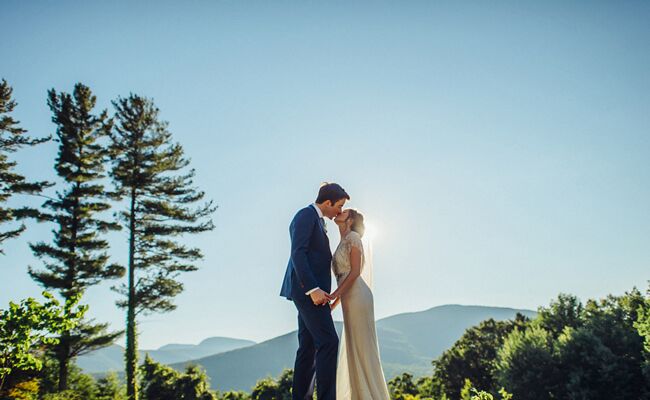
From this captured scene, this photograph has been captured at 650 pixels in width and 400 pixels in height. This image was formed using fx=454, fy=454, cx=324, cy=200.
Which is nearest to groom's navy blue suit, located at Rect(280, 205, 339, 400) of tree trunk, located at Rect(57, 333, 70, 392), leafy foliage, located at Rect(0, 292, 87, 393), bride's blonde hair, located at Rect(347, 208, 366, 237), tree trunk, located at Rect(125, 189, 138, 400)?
bride's blonde hair, located at Rect(347, 208, 366, 237)

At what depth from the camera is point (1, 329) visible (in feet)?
16.3

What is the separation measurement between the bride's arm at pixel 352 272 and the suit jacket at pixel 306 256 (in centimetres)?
43

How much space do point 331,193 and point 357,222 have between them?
928 millimetres

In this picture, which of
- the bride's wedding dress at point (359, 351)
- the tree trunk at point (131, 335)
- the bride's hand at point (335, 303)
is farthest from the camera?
the tree trunk at point (131, 335)

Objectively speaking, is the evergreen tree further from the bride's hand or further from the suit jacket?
the suit jacket

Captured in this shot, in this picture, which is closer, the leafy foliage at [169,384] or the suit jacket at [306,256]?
the suit jacket at [306,256]

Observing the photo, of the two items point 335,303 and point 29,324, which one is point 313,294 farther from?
point 29,324

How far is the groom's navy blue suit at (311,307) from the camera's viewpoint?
14.2 feet

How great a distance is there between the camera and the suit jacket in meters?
4.52

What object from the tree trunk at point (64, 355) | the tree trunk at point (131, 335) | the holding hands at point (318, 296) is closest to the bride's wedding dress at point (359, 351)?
the holding hands at point (318, 296)

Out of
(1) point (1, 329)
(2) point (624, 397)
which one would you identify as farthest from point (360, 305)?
(2) point (624, 397)

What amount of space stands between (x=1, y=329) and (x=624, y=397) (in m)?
30.5

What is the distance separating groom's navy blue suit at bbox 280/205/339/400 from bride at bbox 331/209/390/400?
462mm

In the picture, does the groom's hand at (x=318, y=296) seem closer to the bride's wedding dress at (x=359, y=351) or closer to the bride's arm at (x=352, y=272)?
the bride's arm at (x=352, y=272)
